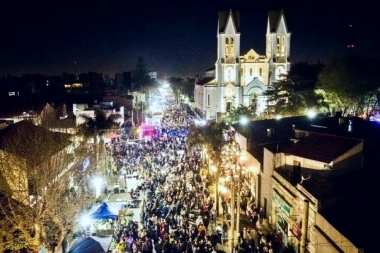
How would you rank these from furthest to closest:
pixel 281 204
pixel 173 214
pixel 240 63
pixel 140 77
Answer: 1. pixel 140 77
2. pixel 240 63
3. pixel 173 214
4. pixel 281 204

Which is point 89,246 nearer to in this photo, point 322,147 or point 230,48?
point 322,147

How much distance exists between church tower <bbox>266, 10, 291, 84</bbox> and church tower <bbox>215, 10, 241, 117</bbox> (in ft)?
18.0

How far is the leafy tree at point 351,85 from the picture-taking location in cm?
3556

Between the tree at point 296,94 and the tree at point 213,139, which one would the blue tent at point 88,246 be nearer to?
the tree at point 213,139

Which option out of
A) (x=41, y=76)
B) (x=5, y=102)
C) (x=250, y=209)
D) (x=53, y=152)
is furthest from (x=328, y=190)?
(x=41, y=76)

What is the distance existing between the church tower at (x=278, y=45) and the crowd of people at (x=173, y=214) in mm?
36124

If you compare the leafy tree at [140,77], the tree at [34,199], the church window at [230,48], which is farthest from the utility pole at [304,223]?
the leafy tree at [140,77]

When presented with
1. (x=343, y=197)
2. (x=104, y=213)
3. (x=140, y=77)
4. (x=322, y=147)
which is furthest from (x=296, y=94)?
(x=140, y=77)

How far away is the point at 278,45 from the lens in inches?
2635

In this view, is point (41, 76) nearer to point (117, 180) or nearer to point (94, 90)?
point (94, 90)

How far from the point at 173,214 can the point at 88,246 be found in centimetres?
626

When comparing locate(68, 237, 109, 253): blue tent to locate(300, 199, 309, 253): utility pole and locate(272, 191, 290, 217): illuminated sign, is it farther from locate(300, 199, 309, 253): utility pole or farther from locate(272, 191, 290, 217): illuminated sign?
locate(272, 191, 290, 217): illuminated sign

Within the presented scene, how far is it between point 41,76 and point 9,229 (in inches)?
3921

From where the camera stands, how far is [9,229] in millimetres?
15820
